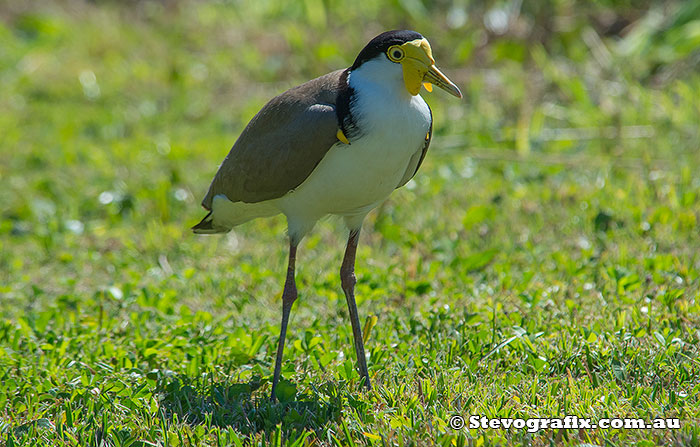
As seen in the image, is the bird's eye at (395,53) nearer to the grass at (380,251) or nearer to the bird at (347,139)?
the bird at (347,139)

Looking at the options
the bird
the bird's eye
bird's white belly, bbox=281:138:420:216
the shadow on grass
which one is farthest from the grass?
the bird's eye

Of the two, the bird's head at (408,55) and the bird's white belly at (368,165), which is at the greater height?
the bird's head at (408,55)

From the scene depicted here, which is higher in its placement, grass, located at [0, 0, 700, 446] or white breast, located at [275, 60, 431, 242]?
white breast, located at [275, 60, 431, 242]

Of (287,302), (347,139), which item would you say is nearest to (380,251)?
(287,302)

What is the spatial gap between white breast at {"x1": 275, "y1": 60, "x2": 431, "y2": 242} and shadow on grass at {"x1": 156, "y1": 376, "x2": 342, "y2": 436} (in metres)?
0.81

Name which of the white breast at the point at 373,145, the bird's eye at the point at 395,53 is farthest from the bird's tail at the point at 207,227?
the bird's eye at the point at 395,53

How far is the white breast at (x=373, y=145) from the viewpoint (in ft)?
10.3

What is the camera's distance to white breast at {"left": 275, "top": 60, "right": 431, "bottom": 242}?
3133mm

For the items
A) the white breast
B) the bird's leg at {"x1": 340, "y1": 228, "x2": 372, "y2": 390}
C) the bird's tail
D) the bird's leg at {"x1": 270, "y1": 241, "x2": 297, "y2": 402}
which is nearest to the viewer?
the white breast

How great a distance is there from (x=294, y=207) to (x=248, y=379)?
0.80 metres

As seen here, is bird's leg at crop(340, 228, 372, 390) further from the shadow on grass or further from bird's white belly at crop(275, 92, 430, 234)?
bird's white belly at crop(275, 92, 430, 234)

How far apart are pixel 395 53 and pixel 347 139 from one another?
391mm

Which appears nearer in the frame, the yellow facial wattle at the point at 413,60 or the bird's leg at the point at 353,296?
the yellow facial wattle at the point at 413,60

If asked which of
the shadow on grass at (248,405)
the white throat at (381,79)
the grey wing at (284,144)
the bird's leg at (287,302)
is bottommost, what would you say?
the shadow on grass at (248,405)
